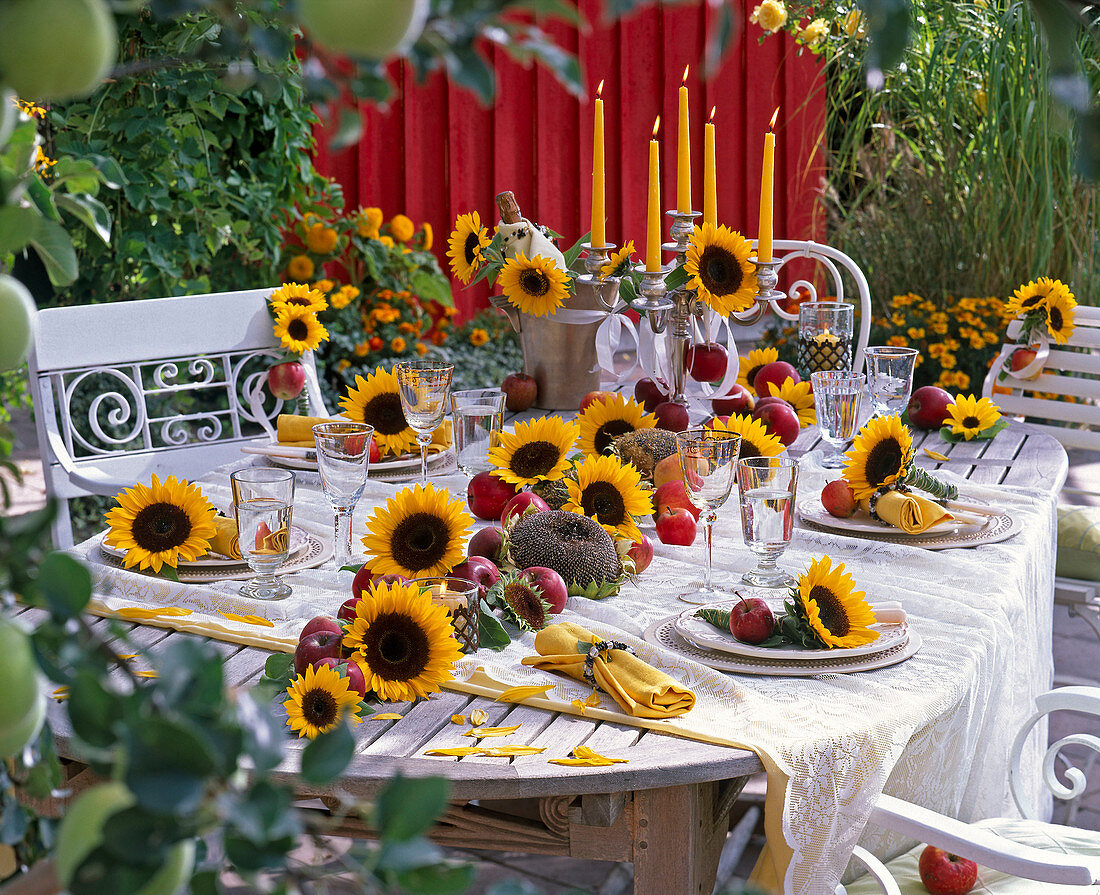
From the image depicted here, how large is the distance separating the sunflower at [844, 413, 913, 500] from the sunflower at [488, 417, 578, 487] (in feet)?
1.34

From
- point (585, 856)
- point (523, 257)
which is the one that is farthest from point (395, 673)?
point (523, 257)

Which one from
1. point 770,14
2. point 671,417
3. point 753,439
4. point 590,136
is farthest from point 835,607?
point 590,136

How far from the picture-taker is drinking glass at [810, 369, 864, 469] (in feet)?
6.00

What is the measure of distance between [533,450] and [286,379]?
2.58ft

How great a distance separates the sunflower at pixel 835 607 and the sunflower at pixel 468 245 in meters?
1.07

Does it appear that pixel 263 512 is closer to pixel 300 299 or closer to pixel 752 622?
pixel 752 622

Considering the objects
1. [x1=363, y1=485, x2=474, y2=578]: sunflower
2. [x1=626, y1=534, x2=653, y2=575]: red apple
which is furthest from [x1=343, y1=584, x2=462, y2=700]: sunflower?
[x1=626, y1=534, x2=653, y2=575]: red apple

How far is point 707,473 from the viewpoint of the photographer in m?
1.37

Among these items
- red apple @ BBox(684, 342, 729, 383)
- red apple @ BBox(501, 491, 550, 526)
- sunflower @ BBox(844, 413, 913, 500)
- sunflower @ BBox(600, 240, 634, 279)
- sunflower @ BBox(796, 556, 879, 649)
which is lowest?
sunflower @ BBox(796, 556, 879, 649)

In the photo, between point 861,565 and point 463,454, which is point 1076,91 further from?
point 463,454

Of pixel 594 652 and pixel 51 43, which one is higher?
pixel 51 43

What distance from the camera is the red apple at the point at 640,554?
59.3 inches

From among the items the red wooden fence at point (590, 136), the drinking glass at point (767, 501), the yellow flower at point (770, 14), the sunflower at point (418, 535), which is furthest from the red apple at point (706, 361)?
the red wooden fence at point (590, 136)

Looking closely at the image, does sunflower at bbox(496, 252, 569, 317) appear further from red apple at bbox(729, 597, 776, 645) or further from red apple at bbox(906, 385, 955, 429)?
red apple at bbox(729, 597, 776, 645)
